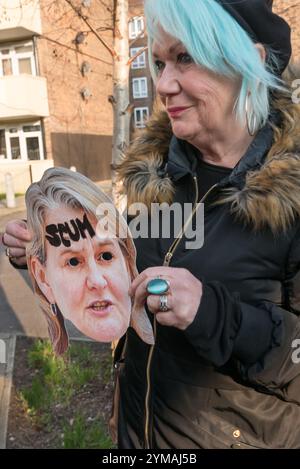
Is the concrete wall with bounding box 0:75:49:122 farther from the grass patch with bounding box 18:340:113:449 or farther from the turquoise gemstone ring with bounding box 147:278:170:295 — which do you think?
the turquoise gemstone ring with bounding box 147:278:170:295

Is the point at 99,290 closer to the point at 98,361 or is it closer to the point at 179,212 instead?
the point at 179,212

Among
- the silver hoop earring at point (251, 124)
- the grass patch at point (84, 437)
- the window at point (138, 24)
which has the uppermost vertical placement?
the window at point (138, 24)

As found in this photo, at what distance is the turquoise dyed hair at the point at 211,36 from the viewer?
1.12 meters

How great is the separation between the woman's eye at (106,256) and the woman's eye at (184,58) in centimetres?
55

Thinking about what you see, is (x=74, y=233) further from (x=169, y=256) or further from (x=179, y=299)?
(x=179, y=299)

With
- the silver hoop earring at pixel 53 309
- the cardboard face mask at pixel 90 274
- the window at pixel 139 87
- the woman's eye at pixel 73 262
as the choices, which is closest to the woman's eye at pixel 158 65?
the cardboard face mask at pixel 90 274

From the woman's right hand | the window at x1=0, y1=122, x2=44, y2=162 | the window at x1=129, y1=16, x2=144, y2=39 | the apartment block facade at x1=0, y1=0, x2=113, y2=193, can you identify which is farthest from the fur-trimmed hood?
the window at x1=0, y1=122, x2=44, y2=162

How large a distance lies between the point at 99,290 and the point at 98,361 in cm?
228

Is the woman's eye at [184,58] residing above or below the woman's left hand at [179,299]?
above

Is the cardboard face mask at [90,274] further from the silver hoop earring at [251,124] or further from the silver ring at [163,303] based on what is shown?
the silver hoop earring at [251,124]

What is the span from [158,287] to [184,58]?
0.61m

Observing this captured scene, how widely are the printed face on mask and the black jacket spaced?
0.40 ft

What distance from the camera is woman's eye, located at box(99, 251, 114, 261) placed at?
1252mm
